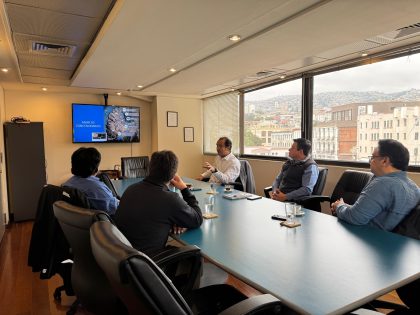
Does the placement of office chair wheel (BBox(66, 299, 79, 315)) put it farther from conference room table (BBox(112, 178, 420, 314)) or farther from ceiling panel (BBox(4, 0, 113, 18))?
ceiling panel (BBox(4, 0, 113, 18))

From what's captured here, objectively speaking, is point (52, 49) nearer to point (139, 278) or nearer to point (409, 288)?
point (139, 278)

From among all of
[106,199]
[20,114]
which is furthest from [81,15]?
[20,114]

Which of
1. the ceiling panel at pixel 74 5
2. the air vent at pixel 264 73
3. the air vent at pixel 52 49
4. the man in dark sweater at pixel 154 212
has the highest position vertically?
the ceiling panel at pixel 74 5

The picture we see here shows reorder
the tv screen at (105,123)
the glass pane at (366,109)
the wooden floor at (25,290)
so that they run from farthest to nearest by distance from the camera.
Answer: the tv screen at (105,123), the glass pane at (366,109), the wooden floor at (25,290)

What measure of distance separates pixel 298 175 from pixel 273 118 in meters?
1.87

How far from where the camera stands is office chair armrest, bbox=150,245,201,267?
148 centimetres

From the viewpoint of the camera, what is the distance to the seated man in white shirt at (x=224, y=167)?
4.03 metres

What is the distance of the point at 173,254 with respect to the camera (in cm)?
151

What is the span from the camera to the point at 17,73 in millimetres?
4422

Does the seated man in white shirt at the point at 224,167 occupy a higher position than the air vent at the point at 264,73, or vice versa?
the air vent at the point at 264,73

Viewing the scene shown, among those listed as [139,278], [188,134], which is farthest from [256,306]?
[188,134]

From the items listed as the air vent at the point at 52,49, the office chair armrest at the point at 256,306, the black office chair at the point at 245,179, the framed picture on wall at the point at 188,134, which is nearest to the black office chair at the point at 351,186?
the black office chair at the point at 245,179

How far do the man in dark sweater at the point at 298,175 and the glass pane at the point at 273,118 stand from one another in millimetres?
1168

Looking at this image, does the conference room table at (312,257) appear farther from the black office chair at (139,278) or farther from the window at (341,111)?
the window at (341,111)
